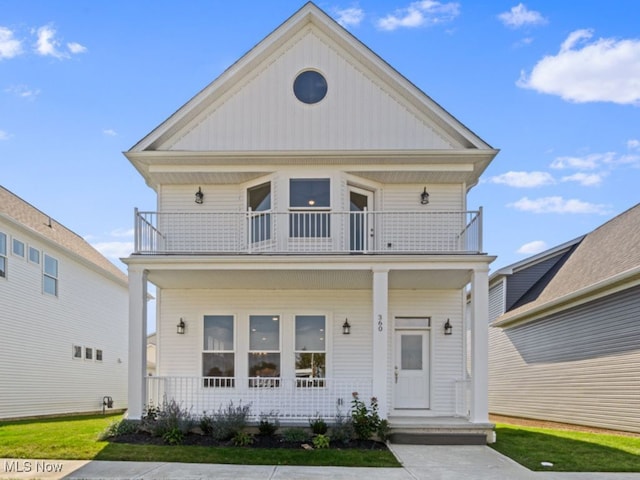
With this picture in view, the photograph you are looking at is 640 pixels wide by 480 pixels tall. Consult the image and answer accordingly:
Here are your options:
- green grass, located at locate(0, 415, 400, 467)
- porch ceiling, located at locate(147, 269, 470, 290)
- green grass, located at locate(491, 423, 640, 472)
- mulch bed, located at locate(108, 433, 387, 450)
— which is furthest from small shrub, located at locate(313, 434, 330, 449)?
porch ceiling, located at locate(147, 269, 470, 290)

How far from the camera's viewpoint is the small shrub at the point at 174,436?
33.2 feet

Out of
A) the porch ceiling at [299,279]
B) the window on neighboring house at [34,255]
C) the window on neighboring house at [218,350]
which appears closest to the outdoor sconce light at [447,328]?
the porch ceiling at [299,279]

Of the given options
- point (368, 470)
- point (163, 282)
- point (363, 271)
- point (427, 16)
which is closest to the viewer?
point (368, 470)

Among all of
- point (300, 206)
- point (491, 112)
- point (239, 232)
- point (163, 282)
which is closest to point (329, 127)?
point (300, 206)

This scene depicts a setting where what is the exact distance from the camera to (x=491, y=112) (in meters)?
13.9

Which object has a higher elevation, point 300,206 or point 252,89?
point 252,89

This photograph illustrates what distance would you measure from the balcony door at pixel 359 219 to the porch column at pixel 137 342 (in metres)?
4.64

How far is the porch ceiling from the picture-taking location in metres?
11.7

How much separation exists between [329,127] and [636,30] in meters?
8.27

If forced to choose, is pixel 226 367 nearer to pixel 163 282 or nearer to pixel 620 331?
pixel 163 282

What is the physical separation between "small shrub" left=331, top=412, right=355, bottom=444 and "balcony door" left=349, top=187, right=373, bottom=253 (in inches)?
153

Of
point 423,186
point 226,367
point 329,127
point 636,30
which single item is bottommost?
point 226,367

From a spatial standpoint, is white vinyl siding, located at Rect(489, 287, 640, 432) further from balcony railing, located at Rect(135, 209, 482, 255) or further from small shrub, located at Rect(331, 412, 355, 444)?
small shrub, located at Rect(331, 412, 355, 444)
